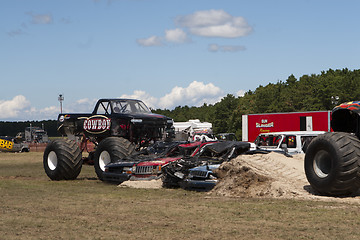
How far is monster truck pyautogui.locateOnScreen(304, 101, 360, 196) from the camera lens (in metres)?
11.1

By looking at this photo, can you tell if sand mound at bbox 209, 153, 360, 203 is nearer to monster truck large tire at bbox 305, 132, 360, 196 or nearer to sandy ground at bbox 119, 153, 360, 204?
sandy ground at bbox 119, 153, 360, 204

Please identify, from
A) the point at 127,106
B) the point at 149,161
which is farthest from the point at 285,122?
the point at 149,161

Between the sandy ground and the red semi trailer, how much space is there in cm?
1651

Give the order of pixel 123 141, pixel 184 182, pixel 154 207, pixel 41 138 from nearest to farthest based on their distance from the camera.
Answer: pixel 154 207
pixel 184 182
pixel 123 141
pixel 41 138

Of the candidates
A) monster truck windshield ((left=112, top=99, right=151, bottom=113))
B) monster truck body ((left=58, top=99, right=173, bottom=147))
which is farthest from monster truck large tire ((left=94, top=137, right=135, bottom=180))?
monster truck windshield ((left=112, top=99, right=151, bottom=113))

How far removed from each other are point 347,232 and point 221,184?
5.74 meters

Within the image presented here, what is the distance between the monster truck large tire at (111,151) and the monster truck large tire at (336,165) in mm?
7423

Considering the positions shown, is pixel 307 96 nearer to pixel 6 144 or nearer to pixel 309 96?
pixel 309 96

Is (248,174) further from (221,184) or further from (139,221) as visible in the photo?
(139,221)

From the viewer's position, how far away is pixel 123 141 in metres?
18.3

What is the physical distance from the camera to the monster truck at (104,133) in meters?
18.4

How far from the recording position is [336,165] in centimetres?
1120

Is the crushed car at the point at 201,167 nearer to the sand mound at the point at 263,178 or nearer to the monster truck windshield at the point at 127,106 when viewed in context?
the sand mound at the point at 263,178

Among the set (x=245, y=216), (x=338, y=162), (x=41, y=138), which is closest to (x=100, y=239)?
(x=245, y=216)
